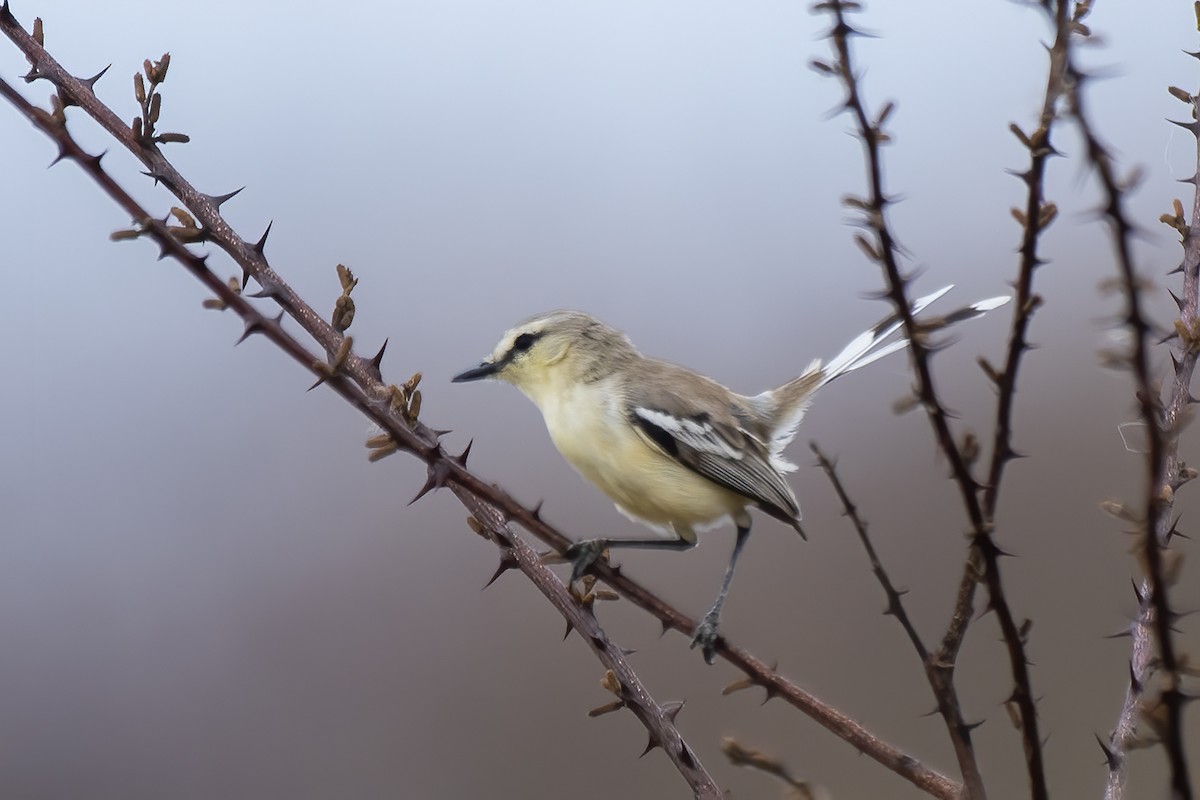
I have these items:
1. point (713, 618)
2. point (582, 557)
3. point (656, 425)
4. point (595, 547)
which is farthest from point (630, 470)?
point (582, 557)

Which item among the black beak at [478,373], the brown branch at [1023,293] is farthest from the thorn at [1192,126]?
the black beak at [478,373]

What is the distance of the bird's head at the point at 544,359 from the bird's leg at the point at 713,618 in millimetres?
496

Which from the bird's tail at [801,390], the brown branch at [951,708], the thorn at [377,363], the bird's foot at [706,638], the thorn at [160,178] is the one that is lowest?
the brown branch at [951,708]

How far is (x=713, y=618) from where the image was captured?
227cm

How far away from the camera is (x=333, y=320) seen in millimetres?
1458

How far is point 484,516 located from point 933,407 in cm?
75

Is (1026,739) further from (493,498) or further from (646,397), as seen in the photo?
(646,397)

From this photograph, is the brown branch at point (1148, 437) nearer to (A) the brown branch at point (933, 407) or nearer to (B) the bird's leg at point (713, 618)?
(A) the brown branch at point (933, 407)

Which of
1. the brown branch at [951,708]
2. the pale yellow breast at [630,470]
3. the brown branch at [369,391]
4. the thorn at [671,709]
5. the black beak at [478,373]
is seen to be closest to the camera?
the brown branch at [951,708]

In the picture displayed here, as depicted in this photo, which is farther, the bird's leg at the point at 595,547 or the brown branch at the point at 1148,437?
the bird's leg at the point at 595,547

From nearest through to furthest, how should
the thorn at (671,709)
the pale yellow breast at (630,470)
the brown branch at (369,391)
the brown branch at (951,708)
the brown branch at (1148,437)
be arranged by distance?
the brown branch at (1148,437) < the brown branch at (951,708) < the brown branch at (369,391) < the thorn at (671,709) < the pale yellow breast at (630,470)

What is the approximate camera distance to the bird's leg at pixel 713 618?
5.59 ft

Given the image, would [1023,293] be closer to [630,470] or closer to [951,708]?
[951,708]

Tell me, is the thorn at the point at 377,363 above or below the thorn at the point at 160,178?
below
